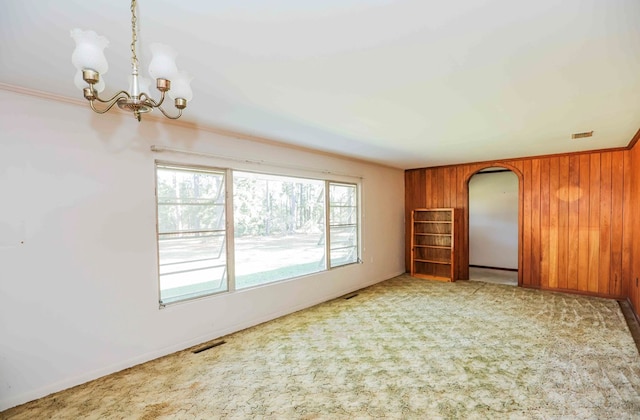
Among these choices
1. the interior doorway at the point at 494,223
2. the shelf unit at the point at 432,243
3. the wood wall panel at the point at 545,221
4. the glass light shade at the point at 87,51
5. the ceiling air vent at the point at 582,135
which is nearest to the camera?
the glass light shade at the point at 87,51

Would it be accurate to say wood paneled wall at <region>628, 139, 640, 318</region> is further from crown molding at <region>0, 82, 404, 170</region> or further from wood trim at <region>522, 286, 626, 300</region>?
crown molding at <region>0, 82, 404, 170</region>

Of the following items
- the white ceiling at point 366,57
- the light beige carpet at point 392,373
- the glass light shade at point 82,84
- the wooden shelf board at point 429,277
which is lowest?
the wooden shelf board at point 429,277

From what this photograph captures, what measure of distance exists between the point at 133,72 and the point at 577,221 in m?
6.19

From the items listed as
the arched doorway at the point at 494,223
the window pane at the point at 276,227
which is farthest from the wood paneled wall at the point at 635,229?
the window pane at the point at 276,227

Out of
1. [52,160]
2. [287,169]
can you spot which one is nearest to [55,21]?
[52,160]

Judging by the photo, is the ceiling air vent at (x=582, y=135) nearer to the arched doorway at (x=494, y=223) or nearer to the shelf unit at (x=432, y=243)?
the shelf unit at (x=432, y=243)

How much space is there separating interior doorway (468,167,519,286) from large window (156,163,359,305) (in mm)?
3654

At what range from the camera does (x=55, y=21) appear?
1.50m

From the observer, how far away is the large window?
3.21 m

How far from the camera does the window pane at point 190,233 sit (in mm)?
3143

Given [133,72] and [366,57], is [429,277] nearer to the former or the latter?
[366,57]

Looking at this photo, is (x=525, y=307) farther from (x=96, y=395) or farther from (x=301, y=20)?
(x=96, y=395)

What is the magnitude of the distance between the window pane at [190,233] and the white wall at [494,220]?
20.5ft

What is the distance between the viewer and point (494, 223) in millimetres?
7266
